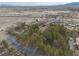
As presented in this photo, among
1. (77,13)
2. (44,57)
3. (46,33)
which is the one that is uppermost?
(77,13)

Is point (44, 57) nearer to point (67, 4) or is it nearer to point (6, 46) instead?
point (6, 46)

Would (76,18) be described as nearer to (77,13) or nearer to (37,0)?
(77,13)

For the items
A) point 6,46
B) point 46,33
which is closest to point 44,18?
point 46,33

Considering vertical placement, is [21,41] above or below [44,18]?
below

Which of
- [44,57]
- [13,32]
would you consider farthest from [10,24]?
[44,57]

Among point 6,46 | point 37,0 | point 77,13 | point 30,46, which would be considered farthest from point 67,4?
point 6,46
